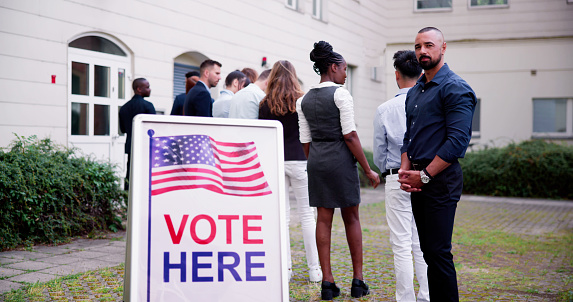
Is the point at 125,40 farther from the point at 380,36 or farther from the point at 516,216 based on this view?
the point at 380,36

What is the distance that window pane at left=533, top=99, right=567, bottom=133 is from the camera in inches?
760

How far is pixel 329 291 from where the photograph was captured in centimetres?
472

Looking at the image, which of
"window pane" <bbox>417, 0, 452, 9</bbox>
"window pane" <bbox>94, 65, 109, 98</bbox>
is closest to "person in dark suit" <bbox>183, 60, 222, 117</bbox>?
"window pane" <bbox>94, 65, 109, 98</bbox>

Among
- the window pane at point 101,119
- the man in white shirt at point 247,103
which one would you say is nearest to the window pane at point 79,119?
the window pane at point 101,119

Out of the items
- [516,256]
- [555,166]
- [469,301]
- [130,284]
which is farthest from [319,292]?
[555,166]

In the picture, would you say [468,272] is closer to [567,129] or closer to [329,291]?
[329,291]

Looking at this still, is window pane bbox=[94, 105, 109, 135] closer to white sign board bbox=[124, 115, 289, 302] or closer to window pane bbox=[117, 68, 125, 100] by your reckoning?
window pane bbox=[117, 68, 125, 100]

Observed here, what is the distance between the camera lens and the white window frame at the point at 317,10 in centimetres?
1678

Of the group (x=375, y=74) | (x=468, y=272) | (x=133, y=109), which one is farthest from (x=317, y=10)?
(x=468, y=272)

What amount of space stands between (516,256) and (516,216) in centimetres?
417

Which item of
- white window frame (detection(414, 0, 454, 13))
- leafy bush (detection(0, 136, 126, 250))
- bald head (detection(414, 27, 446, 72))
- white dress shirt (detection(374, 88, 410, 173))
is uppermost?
white window frame (detection(414, 0, 454, 13))

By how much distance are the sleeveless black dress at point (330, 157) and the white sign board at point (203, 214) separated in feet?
4.74

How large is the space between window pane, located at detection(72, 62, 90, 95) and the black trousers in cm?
712

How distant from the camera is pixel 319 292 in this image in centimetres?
498
